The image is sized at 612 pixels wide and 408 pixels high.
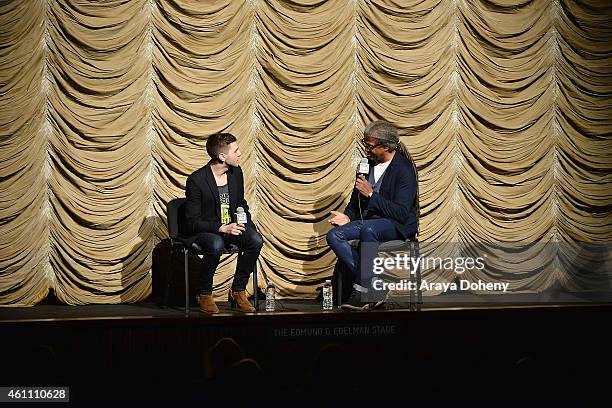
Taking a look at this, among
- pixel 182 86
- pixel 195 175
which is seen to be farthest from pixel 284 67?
pixel 195 175

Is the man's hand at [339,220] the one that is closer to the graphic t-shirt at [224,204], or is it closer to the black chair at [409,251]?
the black chair at [409,251]

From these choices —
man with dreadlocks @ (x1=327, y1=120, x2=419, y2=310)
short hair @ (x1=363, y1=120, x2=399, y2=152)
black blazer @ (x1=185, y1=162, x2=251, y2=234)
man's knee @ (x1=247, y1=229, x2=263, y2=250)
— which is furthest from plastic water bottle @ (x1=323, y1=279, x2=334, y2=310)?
short hair @ (x1=363, y1=120, x2=399, y2=152)

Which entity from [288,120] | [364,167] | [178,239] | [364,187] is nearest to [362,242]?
[364,187]

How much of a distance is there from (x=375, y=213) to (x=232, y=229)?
0.97 meters

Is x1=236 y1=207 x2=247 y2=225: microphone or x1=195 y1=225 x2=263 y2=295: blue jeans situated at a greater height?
x1=236 y1=207 x2=247 y2=225: microphone

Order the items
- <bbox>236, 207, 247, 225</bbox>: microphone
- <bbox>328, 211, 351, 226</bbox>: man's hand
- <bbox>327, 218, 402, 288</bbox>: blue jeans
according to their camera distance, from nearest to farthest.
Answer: <bbox>236, 207, 247, 225</bbox>: microphone → <bbox>327, 218, 402, 288</bbox>: blue jeans → <bbox>328, 211, 351, 226</bbox>: man's hand

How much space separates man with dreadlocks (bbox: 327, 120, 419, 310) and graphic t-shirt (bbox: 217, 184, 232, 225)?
66 centimetres

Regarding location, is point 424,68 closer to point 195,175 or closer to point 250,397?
point 195,175

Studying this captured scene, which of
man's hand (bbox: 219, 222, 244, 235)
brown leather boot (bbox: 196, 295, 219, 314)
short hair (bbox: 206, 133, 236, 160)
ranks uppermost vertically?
short hair (bbox: 206, 133, 236, 160)

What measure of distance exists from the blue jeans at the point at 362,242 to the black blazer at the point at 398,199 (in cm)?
6

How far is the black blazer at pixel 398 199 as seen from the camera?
5207 millimetres

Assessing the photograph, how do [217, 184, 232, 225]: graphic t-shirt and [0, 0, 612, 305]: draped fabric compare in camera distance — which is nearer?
[217, 184, 232, 225]: graphic t-shirt

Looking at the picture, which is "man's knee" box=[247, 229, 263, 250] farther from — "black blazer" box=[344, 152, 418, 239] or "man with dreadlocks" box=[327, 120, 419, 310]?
"black blazer" box=[344, 152, 418, 239]

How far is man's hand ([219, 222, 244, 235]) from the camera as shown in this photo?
4.98m
